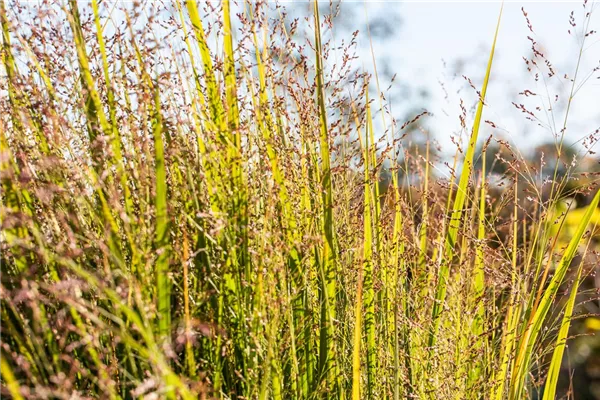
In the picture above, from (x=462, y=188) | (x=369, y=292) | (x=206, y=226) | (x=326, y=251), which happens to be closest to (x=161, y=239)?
(x=206, y=226)

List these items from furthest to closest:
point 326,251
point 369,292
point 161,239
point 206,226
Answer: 1. point 369,292
2. point 326,251
3. point 206,226
4. point 161,239

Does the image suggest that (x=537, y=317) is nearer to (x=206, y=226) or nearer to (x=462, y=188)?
(x=462, y=188)

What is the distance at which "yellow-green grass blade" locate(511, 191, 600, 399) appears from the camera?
1.79 m

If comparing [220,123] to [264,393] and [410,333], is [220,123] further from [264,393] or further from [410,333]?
[410,333]

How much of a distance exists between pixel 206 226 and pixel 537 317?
1076 mm

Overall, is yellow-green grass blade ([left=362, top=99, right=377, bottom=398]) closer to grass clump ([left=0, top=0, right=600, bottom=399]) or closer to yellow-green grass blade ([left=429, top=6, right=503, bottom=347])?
grass clump ([left=0, top=0, right=600, bottom=399])

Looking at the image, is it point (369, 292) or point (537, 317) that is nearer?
point (369, 292)

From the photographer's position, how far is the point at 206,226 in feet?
4.69

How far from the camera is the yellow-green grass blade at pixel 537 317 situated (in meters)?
1.79

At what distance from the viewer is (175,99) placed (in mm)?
1617

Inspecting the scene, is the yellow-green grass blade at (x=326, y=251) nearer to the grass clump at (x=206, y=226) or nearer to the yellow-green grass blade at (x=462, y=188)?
the grass clump at (x=206, y=226)

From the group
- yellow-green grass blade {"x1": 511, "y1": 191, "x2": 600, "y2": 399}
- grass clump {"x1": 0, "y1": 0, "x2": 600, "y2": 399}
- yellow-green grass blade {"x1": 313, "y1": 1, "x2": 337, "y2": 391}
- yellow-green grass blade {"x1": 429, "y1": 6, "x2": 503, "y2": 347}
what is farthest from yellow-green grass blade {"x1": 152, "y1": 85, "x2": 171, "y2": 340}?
yellow-green grass blade {"x1": 511, "y1": 191, "x2": 600, "y2": 399}

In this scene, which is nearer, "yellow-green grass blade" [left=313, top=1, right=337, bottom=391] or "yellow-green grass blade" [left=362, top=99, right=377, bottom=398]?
"yellow-green grass blade" [left=313, top=1, right=337, bottom=391]

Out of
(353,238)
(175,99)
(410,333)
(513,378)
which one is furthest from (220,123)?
(513,378)
